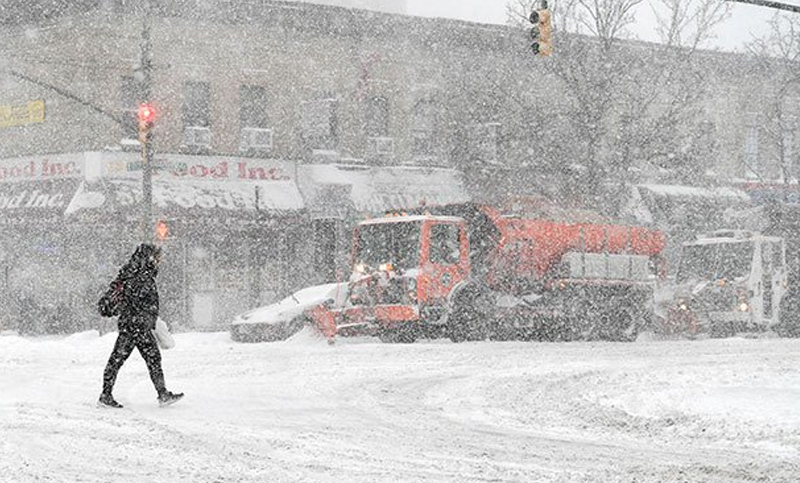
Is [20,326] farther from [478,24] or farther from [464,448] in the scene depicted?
[464,448]

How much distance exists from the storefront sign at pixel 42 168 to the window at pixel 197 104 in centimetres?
339

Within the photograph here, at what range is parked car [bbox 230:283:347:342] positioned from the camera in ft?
86.3

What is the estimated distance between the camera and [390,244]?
24.4 m

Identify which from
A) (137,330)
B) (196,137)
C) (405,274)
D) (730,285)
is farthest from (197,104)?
(137,330)

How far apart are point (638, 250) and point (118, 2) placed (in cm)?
1589

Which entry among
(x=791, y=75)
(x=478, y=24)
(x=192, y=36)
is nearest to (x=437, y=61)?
(x=478, y=24)

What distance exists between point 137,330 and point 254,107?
82.0ft

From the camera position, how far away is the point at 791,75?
143 feet

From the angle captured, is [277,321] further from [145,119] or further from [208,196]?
[208,196]

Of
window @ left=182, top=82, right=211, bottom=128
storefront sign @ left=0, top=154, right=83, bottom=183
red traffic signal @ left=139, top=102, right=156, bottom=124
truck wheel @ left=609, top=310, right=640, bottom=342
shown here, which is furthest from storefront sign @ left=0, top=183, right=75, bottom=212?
truck wheel @ left=609, top=310, right=640, bottom=342

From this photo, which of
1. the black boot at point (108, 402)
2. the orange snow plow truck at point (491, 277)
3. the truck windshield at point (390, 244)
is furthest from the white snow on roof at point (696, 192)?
the black boot at point (108, 402)

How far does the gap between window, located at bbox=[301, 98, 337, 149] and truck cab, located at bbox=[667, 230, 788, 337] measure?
39.3 feet

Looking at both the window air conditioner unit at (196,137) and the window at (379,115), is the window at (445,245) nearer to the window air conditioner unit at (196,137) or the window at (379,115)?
the window air conditioner unit at (196,137)

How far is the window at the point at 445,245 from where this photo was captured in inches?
951
